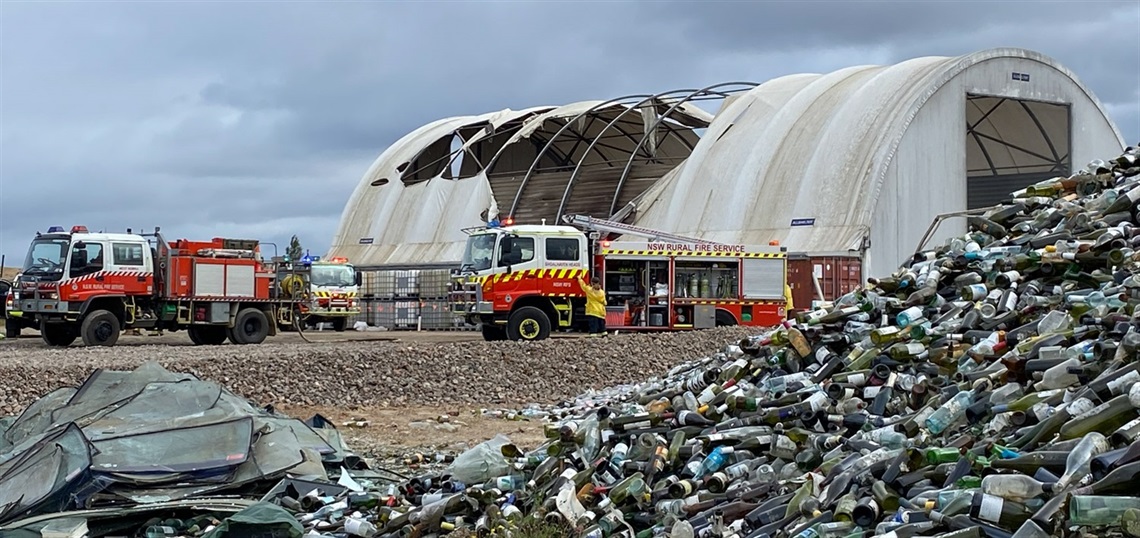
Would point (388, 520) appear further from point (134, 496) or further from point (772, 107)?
point (772, 107)

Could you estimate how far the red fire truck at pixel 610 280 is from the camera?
24.6m

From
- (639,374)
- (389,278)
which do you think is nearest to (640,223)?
(389,278)

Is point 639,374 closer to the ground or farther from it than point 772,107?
closer to the ground

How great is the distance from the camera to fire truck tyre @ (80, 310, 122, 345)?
24406 millimetres

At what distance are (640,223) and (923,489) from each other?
102 ft

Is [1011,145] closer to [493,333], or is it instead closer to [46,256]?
[493,333]

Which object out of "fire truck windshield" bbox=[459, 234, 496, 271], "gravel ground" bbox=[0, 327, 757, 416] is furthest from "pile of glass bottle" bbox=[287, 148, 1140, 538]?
"fire truck windshield" bbox=[459, 234, 496, 271]

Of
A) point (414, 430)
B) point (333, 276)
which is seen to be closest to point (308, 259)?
point (333, 276)

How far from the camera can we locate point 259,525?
7988 millimetres

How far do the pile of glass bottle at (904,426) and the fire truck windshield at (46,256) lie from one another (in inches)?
700

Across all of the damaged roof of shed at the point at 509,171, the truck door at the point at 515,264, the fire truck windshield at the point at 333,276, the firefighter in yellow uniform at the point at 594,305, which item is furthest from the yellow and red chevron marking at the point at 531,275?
the damaged roof of shed at the point at 509,171

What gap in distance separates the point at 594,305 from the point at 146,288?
9.38 meters

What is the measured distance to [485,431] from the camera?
1405cm

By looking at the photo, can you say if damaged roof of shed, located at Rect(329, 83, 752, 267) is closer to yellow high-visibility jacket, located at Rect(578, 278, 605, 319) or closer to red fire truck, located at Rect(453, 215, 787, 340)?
red fire truck, located at Rect(453, 215, 787, 340)
